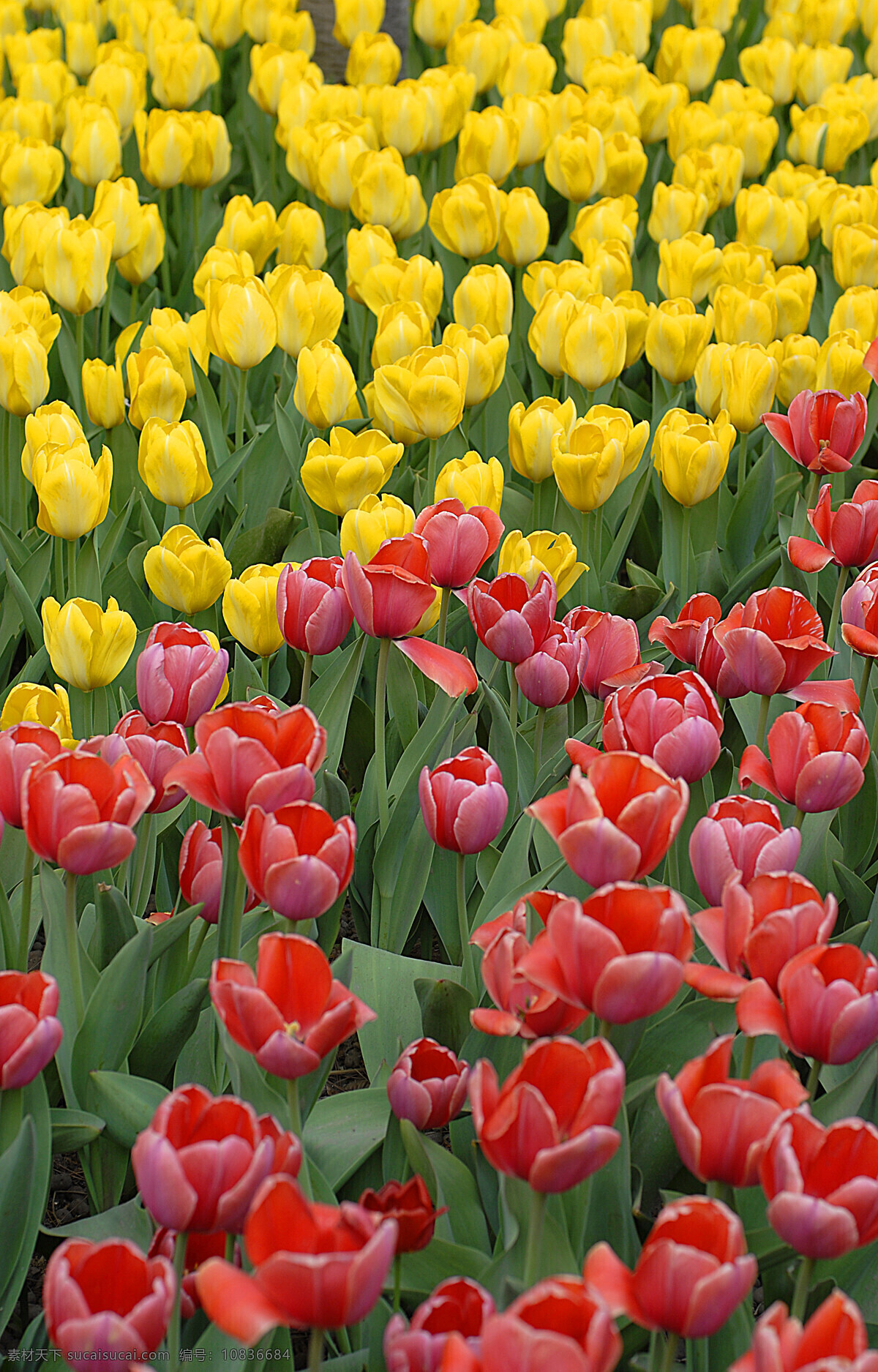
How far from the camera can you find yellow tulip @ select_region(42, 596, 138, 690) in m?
1.47

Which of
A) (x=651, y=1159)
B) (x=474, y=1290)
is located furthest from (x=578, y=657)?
(x=474, y=1290)

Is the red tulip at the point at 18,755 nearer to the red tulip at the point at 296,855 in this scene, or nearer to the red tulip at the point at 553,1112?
the red tulip at the point at 296,855

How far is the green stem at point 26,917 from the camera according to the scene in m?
1.21

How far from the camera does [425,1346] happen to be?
2.56 ft

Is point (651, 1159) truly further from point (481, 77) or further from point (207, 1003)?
point (481, 77)

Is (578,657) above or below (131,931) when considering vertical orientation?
above

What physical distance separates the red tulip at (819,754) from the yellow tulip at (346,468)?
0.73 meters

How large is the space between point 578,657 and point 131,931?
0.56 metres

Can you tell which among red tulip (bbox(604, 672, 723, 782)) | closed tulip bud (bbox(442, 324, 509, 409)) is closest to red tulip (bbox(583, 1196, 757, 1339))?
red tulip (bbox(604, 672, 723, 782))

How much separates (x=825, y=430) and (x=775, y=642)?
67cm

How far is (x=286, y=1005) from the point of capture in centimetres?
90

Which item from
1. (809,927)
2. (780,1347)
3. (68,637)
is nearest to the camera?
(780,1347)

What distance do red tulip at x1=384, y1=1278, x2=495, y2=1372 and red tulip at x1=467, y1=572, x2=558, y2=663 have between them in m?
0.76

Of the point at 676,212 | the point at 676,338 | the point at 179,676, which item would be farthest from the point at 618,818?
the point at 676,212
